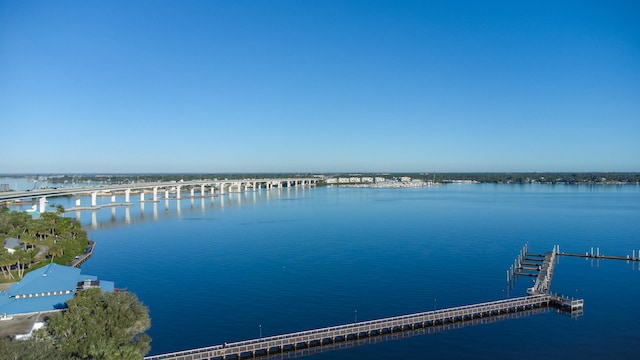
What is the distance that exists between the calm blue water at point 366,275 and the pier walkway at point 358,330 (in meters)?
1.26

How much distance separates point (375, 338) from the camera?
85.4ft

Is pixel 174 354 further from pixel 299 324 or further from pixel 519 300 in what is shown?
pixel 519 300

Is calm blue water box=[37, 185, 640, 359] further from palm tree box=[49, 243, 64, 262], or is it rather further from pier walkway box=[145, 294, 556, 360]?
palm tree box=[49, 243, 64, 262]

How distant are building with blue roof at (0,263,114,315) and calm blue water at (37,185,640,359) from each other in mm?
4912

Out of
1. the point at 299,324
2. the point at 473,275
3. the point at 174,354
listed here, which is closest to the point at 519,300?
the point at 473,275

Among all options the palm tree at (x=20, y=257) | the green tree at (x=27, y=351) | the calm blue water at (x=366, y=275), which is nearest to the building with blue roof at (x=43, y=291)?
the calm blue water at (x=366, y=275)

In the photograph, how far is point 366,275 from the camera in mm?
37906

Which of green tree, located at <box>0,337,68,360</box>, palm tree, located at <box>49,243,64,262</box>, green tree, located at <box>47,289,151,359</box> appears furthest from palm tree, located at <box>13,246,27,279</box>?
green tree, located at <box>0,337,68,360</box>

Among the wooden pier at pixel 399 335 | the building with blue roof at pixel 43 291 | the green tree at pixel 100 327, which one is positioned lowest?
the wooden pier at pixel 399 335

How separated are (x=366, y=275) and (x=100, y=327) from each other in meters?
23.2

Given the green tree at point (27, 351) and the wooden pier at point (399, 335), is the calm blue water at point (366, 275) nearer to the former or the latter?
the wooden pier at point (399, 335)

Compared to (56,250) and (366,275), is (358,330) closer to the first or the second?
(366,275)

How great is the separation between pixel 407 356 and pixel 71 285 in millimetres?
20065

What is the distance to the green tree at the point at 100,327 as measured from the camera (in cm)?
1653
